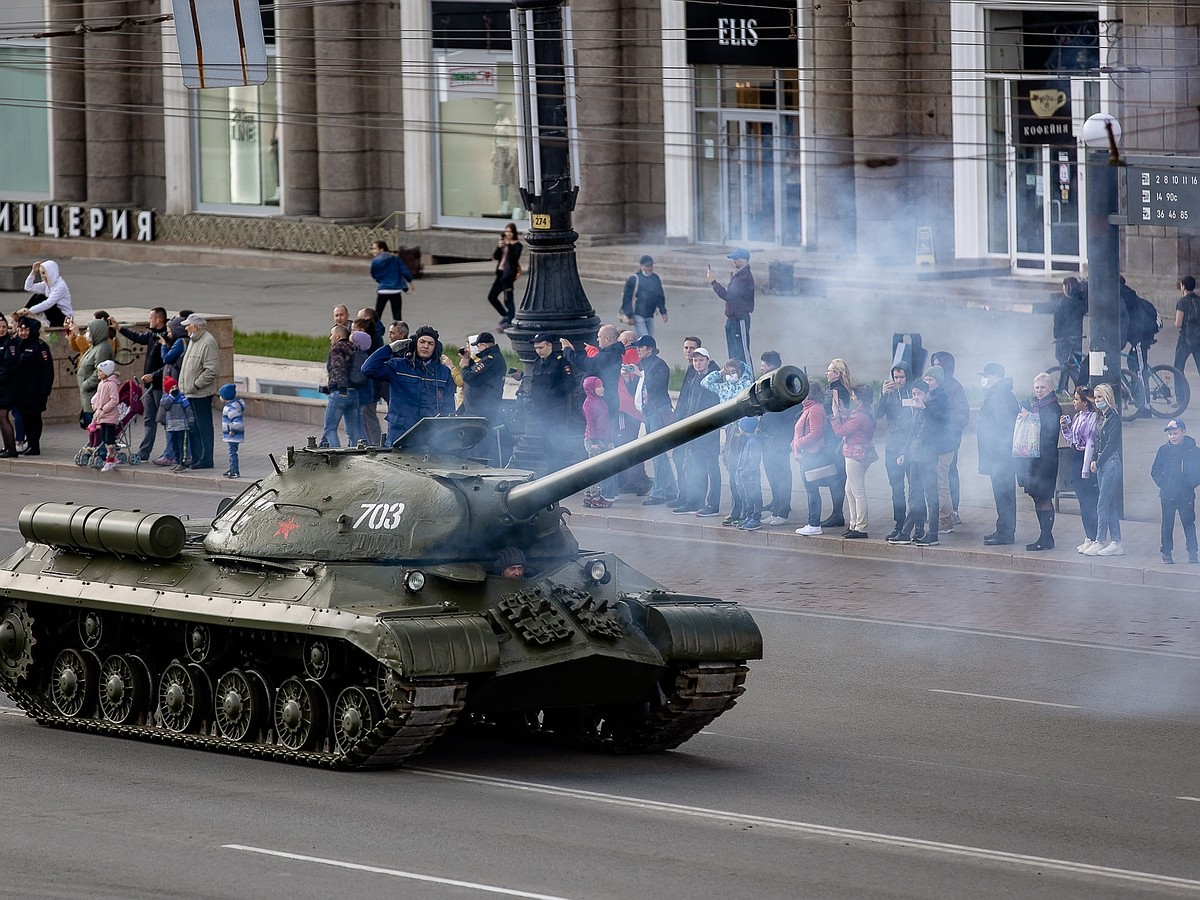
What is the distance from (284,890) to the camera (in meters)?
10.5

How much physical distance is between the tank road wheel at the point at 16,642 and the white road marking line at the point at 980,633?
17.3ft

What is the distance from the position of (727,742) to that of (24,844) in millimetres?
4966

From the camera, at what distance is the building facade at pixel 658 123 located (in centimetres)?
3378

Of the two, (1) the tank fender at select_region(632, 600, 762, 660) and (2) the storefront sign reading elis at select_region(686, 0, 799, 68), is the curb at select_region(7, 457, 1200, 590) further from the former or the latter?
(2) the storefront sign reading elis at select_region(686, 0, 799, 68)

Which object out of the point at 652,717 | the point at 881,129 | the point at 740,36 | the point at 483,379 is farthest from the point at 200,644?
the point at 740,36

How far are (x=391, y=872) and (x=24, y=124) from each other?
136ft

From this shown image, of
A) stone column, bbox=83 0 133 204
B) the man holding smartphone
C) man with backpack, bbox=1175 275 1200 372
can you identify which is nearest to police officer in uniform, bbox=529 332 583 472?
the man holding smartphone

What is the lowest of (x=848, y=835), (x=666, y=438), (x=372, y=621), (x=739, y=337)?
(x=848, y=835)

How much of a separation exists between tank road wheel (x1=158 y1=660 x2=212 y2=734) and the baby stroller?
1163cm

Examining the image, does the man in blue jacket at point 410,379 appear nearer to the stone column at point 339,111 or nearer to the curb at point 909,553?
the curb at point 909,553

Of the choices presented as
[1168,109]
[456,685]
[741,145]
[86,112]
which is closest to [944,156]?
[741,145]

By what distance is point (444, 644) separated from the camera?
12.8 metres

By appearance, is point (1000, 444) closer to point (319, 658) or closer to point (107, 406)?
point (319, 658)

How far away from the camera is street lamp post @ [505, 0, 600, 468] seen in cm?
2100
